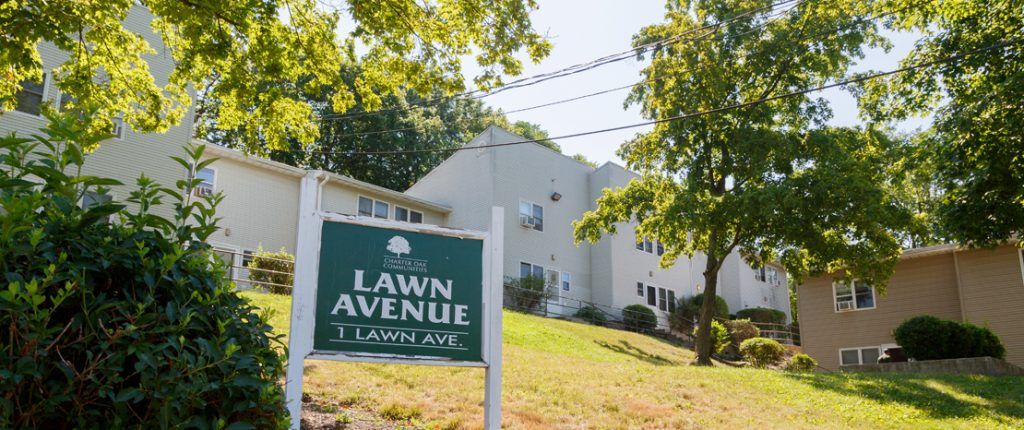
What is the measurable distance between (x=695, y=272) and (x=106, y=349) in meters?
37.8

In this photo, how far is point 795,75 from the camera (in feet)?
68.4

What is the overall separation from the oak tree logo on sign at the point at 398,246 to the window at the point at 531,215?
24867 millimetres

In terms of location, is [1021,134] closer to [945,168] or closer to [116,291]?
[945,168]

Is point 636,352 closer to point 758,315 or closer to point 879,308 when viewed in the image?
point 879,308

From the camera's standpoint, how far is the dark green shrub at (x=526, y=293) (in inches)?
1125

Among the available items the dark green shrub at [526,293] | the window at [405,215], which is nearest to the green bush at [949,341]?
the dark green shrub at [526,293]

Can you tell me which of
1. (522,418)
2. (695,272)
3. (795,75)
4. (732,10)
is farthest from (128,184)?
(695,272)

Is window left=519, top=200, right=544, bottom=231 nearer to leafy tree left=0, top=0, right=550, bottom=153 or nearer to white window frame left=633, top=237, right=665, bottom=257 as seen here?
white window frame left=633, top=237, right=665, bottom=257

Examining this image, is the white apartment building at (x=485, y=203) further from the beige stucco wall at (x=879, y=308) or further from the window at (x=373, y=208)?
the beige stucco wall at (x=879, y=308)

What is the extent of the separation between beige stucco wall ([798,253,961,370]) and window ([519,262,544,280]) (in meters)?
10.3

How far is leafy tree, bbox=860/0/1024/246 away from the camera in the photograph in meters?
13.1

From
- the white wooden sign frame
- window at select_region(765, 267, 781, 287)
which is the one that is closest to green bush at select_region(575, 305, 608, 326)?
window at select_region(765, 267, 781, 287)

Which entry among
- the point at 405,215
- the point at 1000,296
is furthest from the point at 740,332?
the point at 405,215

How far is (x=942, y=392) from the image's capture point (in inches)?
500
